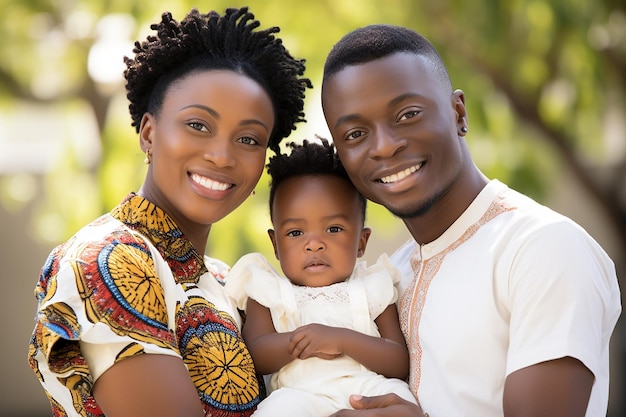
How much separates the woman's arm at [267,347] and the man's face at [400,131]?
630 mm

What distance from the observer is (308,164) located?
146 inches

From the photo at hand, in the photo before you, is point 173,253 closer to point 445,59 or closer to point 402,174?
point 402,174

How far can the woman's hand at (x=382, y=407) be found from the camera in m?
2.97

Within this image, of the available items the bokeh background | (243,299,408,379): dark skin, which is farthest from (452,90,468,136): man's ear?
the bokeh background

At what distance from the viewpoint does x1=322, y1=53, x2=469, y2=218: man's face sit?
10.5ft

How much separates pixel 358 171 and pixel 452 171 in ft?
1.13

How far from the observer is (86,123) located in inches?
345

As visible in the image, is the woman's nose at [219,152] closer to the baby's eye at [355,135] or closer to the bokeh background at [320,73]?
the baby's eye at [355,135]

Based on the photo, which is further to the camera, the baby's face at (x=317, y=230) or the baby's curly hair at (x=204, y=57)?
the baby's face at (x=317, y=230)

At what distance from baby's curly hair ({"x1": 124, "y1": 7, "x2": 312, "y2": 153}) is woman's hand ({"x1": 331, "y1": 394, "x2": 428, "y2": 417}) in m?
1.21

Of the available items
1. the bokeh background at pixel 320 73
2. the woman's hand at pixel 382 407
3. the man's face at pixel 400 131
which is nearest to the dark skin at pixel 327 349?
the woman's hand at pixel 382 407

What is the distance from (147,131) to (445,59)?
4.10 metres

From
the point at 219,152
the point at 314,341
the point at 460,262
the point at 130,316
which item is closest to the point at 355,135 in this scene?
the point at 219,152

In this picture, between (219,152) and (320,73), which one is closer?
(219,152)
